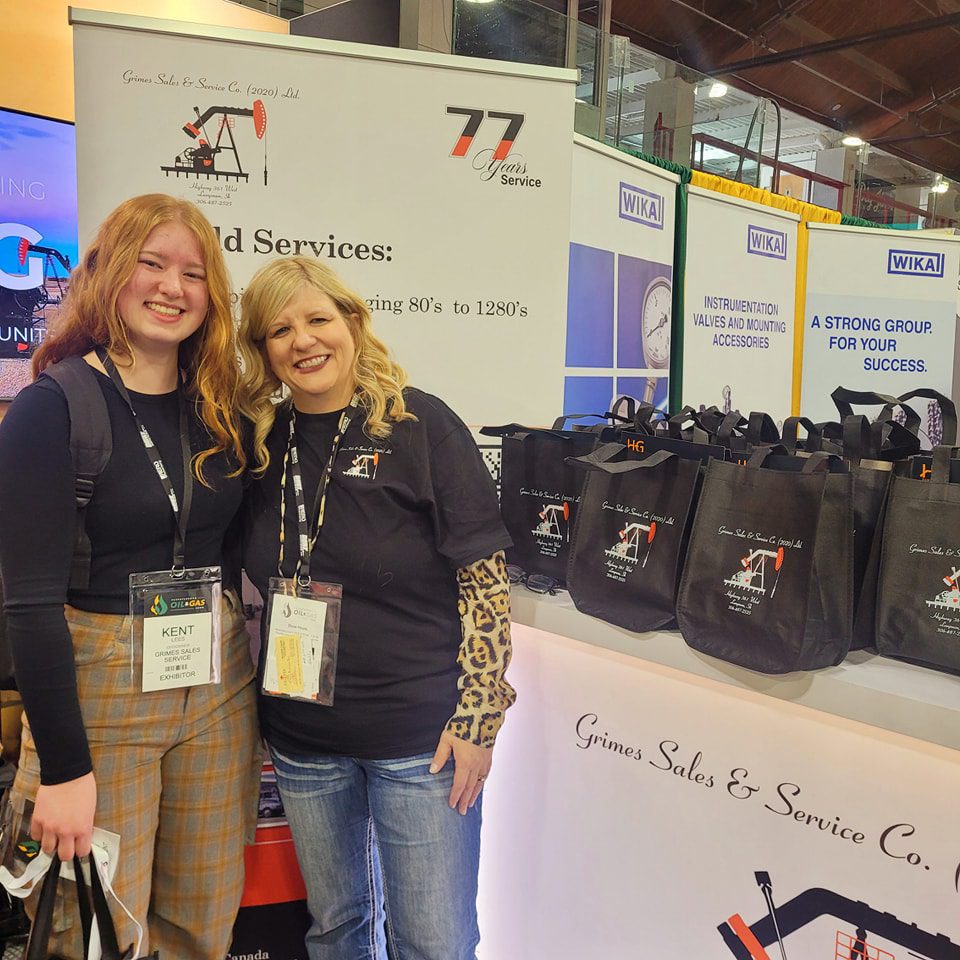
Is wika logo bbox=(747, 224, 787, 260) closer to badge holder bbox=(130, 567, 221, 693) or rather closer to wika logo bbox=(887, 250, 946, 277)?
wika logo bbox=(887, 250, 946, 277)

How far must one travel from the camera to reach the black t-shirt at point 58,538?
118 cm

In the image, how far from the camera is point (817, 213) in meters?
4.52

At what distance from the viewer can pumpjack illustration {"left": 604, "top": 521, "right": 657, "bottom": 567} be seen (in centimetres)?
131

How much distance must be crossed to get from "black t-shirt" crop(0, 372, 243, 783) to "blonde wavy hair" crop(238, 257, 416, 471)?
0.22m

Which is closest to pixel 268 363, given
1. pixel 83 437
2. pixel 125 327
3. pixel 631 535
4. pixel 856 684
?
pixel 125 327

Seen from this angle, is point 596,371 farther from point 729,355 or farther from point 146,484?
point 146,484

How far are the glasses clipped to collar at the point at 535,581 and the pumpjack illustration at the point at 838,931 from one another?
2.00ft

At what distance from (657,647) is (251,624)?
1107 millimetres

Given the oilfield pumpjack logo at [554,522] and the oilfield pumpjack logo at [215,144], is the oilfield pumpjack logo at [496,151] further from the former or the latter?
the oilfield pumpjack logo at [554,522]

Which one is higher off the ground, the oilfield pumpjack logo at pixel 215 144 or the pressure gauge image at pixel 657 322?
the oilfield pumpjack logo at pixel 215 144

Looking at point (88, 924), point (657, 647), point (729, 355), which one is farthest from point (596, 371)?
point (88, 924)

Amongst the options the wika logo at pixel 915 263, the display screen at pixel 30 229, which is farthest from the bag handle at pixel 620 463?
the wika logo at pixel 915 263

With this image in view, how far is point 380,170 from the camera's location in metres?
2.08

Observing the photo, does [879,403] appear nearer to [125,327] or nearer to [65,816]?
[125,327]
